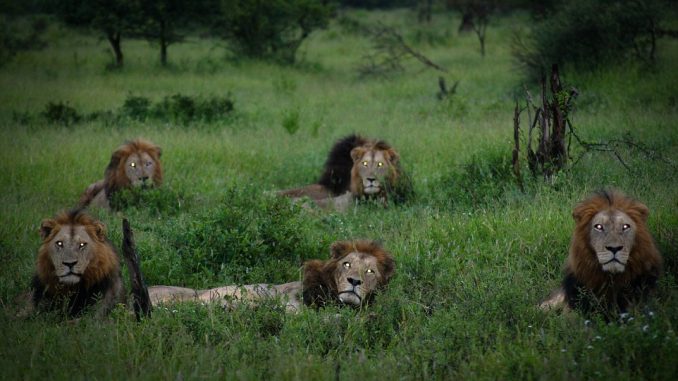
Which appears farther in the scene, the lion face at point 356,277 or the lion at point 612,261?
the lion face at point 356,277

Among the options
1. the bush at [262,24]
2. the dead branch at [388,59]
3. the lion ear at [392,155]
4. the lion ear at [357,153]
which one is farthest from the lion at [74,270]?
the bush at [262,24]

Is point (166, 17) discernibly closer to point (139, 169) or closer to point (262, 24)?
point (262, 24)

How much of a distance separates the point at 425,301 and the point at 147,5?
1667 cm

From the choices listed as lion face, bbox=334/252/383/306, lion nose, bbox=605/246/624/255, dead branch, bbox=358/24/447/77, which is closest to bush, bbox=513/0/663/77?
dead branch, bbox=358/24/447/77

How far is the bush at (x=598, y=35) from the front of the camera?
15.7 metres

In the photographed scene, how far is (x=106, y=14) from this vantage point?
20.7 metres

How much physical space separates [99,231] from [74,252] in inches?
11.4

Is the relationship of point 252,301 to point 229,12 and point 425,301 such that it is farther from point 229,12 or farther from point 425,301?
point 229,12

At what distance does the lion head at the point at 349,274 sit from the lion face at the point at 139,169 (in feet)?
11.8

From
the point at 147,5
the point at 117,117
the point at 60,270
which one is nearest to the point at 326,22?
the point at 147,5

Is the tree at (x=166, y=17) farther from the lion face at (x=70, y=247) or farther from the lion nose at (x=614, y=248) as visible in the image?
the lion nose at (x=614, y=248)

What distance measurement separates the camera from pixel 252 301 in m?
5.83

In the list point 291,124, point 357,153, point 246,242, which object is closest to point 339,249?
point 246,242

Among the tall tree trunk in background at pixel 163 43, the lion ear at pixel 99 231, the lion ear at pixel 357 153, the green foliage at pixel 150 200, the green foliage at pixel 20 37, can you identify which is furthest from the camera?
the green foliage at pixel 20 37
